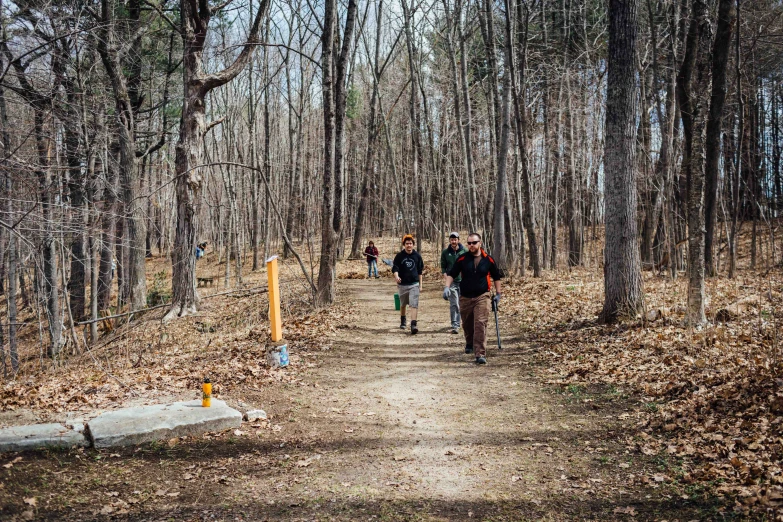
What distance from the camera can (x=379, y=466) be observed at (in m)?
5.27

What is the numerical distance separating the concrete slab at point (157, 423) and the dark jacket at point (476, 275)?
4.46 metres

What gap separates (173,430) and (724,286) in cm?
1418

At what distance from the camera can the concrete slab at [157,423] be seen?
5.63 m

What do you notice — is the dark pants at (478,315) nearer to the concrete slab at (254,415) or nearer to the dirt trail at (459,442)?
the dirt trail at (459,442)

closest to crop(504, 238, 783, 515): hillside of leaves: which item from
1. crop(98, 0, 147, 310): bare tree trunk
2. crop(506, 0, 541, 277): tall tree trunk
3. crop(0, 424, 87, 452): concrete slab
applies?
crop(0, 424, 87, 452): concrete slab

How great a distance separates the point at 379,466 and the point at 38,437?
3339 millimetres

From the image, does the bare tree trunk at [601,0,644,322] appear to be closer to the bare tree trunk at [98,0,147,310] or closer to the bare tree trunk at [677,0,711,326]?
the bare tree trunk at [677,0,711,326]

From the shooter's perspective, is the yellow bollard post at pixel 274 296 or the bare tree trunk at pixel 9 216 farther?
the yellow bollard post at pixel 274 296

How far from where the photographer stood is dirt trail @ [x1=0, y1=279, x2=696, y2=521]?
4.38m

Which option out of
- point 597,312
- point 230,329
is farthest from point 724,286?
point 230,329

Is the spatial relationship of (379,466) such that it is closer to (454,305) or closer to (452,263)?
(454,305)

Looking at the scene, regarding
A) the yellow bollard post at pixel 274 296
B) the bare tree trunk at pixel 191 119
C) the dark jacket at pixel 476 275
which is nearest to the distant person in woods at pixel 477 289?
the dark jacket at pixel 476 275

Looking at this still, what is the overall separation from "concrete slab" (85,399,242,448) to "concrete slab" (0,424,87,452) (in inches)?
6.5

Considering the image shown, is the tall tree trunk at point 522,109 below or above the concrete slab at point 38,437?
above
